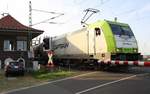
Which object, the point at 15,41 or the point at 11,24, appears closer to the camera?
the point at 15,41

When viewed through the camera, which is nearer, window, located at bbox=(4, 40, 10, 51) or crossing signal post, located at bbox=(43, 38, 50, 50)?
window, located at bbox=(4, 40, 10, 51)

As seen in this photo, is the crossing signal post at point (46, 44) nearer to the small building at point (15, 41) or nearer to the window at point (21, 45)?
the small building at point (15, 41)

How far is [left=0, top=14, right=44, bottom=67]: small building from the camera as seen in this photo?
3878 cm

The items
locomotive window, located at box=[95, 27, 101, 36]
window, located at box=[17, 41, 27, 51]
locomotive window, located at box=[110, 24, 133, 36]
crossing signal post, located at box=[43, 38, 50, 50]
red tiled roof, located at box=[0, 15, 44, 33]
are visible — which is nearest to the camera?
locomotive window, located at box=[110, 24, 133, 36]

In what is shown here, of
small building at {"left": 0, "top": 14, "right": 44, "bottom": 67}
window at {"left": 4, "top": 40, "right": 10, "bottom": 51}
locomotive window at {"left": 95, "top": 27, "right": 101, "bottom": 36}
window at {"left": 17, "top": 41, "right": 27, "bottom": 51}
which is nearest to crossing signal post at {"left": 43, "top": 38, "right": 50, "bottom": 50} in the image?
small building at {"left": 0, "top": 14, "right": 44, "bottom": 67}

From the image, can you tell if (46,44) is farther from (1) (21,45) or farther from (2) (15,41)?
(2) (15,41)

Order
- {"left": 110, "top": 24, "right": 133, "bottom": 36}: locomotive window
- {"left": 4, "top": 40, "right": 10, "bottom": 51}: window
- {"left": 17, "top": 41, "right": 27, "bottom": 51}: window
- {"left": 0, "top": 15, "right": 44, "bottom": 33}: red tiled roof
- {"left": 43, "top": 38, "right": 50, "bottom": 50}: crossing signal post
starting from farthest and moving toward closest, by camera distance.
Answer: {"left": 43, "top": 38, "right": 50, "bottom": 50}: crossing signal post, {"left": 17, "top": 41, "right": 27, "bottom": 51}: window, {"left": 4, "top": 40, "right": 10, "bottom": 51}: window, {"left": 0, "top": 15, "right": 44, "bottom": 33}: red tiled roof, {"left": 110, "top": 24, "right": 133, "bottom": 36}: locomotive window

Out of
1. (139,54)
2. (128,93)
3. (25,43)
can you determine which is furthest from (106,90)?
(25,43)

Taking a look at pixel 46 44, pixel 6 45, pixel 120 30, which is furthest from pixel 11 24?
pixel 120 30

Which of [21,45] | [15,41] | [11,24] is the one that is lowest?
[21,45]

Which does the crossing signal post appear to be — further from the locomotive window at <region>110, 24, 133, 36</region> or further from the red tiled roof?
the locomotive window at <region>110, 24, 133, 36</region>

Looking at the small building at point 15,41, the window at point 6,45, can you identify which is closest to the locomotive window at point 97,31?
the small building at point 15,41

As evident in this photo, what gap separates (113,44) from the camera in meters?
27.2

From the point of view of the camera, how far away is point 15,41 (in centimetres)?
3962
